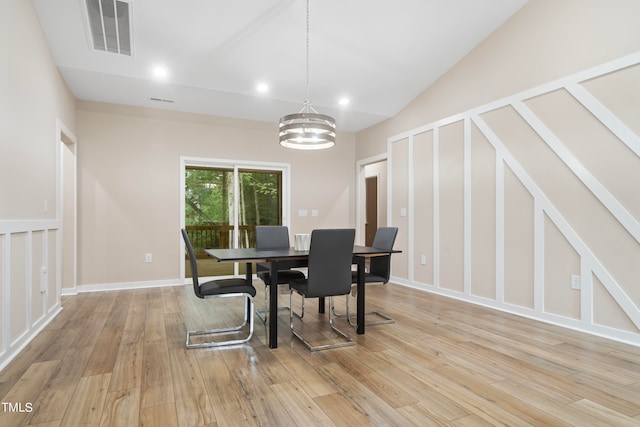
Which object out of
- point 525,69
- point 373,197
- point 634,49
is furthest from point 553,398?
point 373,197

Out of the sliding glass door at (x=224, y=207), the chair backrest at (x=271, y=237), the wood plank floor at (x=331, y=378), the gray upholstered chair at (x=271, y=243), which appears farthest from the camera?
the sliding glass door at (x=224, y=207)

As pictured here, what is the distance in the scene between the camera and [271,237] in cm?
411

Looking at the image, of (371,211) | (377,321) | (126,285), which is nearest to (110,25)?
(126,285)

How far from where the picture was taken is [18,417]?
1791 millimetres

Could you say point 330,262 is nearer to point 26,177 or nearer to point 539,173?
point 539,173

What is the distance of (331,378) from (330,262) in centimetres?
90

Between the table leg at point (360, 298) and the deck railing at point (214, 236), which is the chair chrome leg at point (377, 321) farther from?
the deck railing at point (214, 236)

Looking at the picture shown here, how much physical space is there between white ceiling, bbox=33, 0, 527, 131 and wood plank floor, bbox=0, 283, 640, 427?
2.76 m

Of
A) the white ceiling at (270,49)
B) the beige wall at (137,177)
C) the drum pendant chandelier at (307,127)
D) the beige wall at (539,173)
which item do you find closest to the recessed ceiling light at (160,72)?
the white ceiling at (270,49)

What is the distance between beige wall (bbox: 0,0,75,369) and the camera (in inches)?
98.9

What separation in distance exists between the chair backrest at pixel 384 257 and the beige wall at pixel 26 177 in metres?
3.02

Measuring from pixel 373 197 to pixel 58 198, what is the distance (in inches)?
226

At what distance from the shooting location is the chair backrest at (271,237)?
13.3ft

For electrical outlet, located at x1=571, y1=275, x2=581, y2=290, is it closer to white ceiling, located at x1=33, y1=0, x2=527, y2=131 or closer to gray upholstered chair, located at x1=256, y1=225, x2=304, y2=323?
gray upholstered chair, located at x1=256, y1=225, x2=304, y2=323
